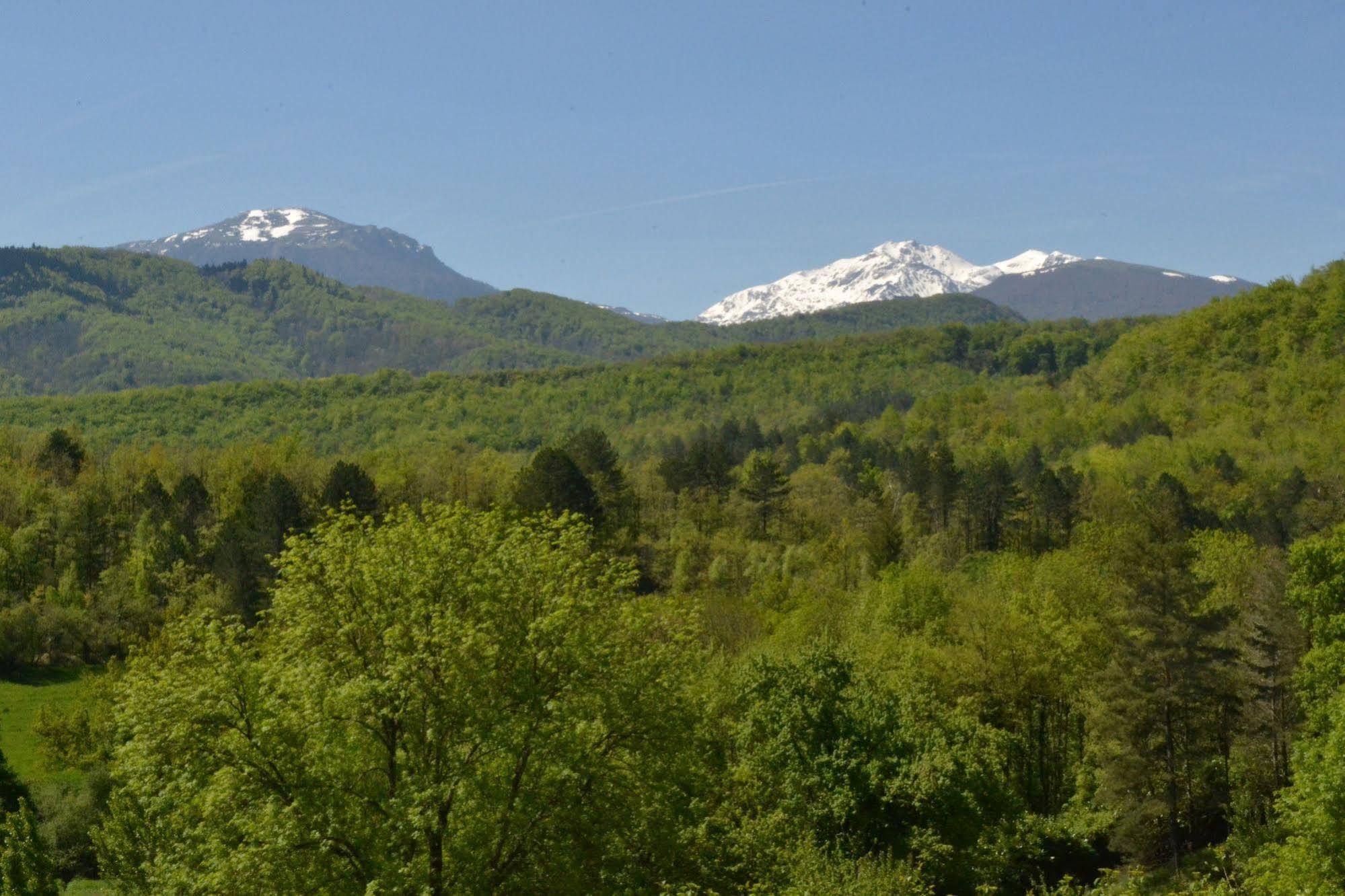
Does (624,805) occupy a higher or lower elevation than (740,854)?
higher

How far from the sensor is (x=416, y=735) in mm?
20000

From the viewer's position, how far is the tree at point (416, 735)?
18.6 m

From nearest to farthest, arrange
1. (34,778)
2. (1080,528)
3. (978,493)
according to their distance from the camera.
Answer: (34,778)
(1080,528)
(978,493)

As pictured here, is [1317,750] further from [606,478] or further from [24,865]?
[606,478]

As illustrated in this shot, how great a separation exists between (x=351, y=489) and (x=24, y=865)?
178 ft

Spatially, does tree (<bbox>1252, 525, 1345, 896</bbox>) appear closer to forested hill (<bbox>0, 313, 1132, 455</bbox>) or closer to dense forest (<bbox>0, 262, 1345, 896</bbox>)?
dense forest (<bbox>0, 262, 1345, 896</bbox>)

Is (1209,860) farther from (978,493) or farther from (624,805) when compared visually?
(978,493)

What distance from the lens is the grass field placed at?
5491cm

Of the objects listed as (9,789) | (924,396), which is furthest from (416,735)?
(924,396)

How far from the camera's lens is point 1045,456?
392ft

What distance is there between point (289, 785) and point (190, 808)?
1.90 metres

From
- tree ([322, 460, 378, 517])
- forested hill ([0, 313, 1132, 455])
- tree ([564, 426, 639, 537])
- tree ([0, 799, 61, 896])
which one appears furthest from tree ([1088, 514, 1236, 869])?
forested hill ([0, 313, 1132, 455])

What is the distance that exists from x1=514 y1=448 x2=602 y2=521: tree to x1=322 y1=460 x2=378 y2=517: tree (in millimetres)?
9275

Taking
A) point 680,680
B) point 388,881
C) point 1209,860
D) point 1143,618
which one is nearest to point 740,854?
point 680,680
